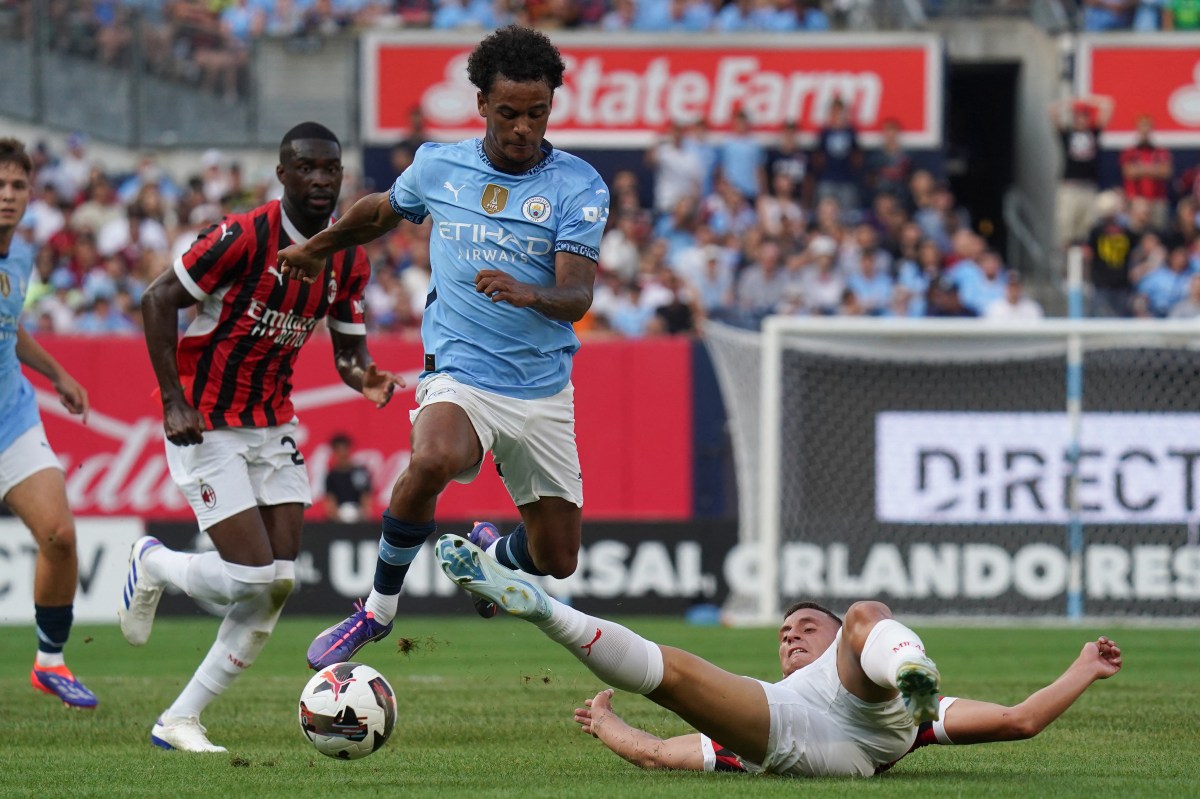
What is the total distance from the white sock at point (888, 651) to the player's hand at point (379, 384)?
3030 millimetres

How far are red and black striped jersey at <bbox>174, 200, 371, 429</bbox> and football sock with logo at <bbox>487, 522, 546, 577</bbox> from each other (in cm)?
138

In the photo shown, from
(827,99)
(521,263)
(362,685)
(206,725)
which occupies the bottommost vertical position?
(206,725)

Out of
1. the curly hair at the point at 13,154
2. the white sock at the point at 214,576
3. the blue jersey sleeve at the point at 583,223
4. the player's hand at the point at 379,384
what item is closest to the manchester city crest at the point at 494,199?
the blue jersey sleeve at the point at 583,223

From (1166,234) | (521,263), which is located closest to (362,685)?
(521,263)

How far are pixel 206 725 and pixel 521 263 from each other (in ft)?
10.6

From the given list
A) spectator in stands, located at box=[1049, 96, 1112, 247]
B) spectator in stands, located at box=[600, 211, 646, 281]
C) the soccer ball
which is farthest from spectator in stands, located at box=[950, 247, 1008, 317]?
the soccer ball

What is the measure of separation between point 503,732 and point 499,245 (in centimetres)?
268

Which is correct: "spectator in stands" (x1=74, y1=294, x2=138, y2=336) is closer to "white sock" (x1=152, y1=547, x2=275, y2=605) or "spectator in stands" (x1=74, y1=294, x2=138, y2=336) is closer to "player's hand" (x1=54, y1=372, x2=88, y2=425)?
"player's hand" (x1=54, y1=372, x2=88, y2=425)

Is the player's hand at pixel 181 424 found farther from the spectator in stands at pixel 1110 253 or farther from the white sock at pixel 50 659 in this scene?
the spectator in stands at pixel 1110 253

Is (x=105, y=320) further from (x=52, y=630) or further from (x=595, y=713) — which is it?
(x=595, y=713)

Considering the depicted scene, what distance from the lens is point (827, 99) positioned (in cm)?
2372

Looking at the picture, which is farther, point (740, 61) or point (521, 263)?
point (740, 61)

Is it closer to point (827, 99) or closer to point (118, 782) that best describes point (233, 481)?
point (118, 782)

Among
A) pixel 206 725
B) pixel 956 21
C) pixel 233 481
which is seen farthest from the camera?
pixel 956 21
